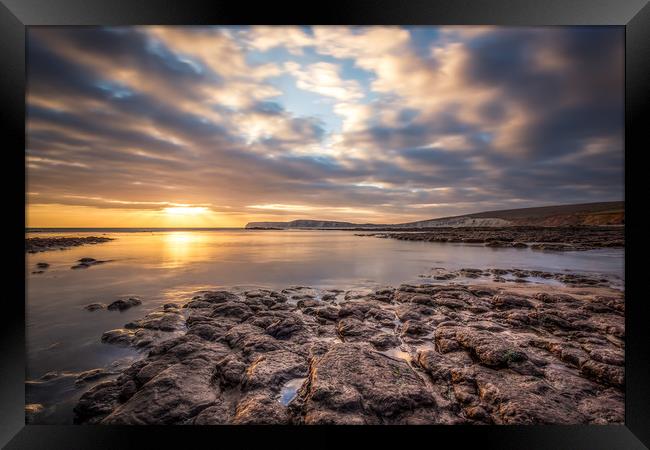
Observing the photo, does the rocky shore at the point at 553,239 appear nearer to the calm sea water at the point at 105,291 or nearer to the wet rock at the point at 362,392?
the calm sea water at the point at 105,291

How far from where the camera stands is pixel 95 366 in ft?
11.0

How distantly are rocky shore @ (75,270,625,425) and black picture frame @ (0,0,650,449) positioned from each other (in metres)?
0.11

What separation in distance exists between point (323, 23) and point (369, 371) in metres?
3.83

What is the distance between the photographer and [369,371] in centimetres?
278

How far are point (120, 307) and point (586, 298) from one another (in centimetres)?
1117

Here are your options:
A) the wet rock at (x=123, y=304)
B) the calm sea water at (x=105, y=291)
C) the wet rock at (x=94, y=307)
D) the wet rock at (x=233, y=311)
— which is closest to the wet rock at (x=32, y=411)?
the calm sea water at (x=105, y=291)

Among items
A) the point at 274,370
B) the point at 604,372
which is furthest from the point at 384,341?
the point at 604,372

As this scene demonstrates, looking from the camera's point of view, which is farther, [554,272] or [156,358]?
[554,272]

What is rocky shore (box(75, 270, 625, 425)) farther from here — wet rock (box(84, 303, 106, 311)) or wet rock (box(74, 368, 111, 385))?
wet rock (box(84, 303, 106, 311))

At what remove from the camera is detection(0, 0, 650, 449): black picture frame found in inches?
88.4

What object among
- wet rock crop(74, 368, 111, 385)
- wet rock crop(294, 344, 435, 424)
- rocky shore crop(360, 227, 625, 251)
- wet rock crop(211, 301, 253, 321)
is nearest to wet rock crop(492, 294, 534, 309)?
wet rock crop(294, 344, 435, 424)

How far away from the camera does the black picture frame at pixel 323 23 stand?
2.24m

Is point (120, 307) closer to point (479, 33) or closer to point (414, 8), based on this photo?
point (414, 8)

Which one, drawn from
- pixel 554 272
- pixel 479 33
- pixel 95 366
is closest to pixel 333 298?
pixel 95 366
